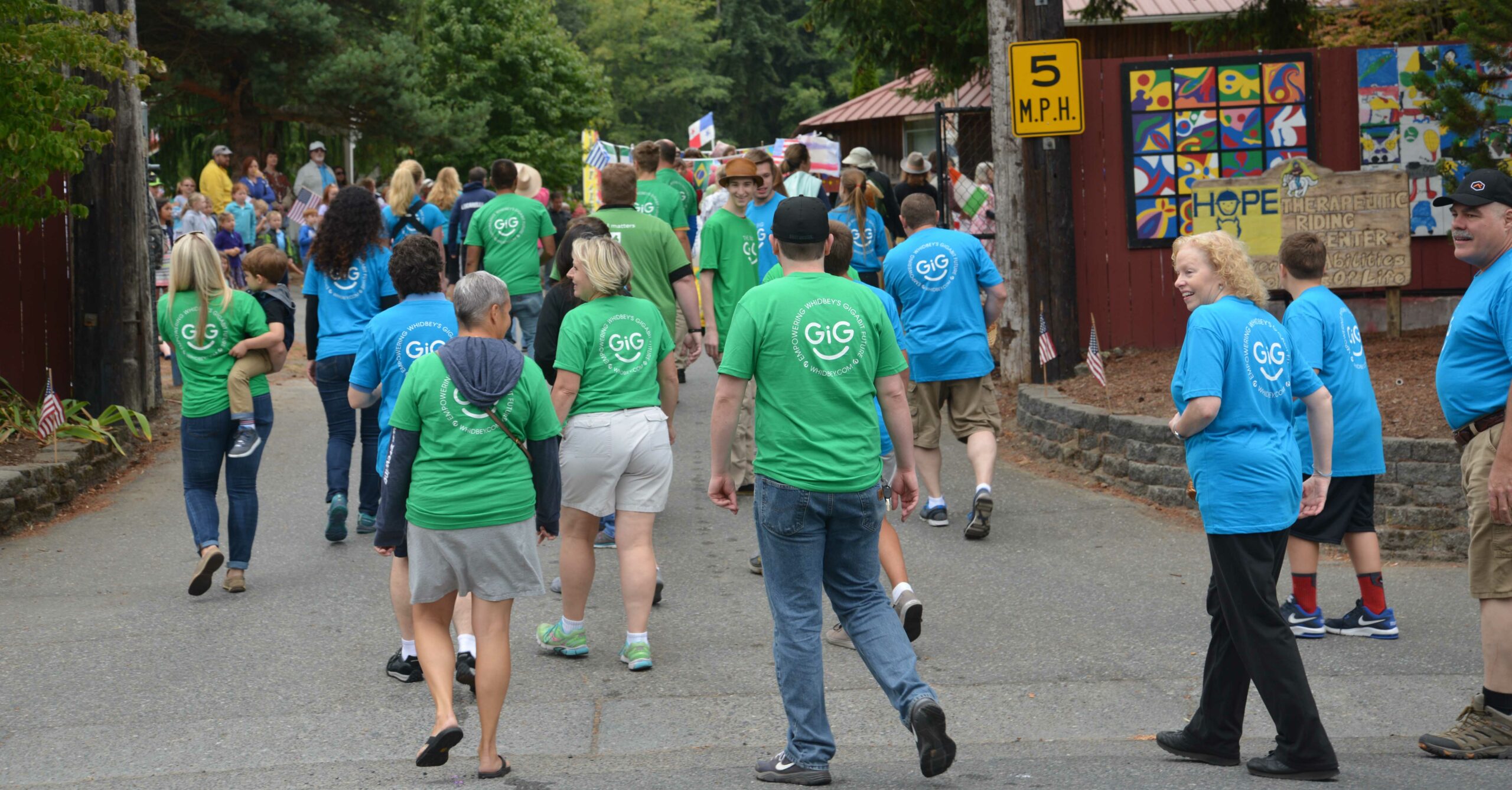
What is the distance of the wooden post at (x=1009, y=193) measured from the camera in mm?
11914

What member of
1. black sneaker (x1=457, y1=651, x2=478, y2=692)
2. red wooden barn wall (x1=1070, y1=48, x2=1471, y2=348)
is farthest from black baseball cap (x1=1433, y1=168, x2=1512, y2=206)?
red wooden barn wall (x1=1070, y1=48, x2=1471, y2=348)

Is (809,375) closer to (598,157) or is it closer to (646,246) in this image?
(646,246)

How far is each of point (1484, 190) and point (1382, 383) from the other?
515cm

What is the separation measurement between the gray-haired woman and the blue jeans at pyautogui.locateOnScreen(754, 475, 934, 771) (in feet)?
2.80

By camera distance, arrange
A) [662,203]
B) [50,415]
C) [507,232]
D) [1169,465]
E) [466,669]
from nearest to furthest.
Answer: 1. [466,669]
2. [1169,465]
3. [50,415]
4. [662,203]
5. [507,232]

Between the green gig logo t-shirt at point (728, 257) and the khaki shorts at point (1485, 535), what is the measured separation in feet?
15.5

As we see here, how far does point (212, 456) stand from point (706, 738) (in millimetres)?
3538

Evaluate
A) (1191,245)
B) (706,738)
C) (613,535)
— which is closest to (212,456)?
(613,535)

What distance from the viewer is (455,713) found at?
18.6 ft

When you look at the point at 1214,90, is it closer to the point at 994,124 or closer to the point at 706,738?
the point at 994,124

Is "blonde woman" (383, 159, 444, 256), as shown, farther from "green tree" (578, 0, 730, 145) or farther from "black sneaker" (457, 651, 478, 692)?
"green tree" (578, 0, 730, 145)

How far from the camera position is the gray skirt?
4832 millimetres

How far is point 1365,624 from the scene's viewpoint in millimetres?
6367

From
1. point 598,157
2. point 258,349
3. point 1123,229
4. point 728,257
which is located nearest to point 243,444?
point 258,349
